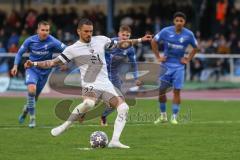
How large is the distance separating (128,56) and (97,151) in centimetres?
633

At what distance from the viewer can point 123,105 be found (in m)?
14.3

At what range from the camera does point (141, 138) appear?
15883 mm

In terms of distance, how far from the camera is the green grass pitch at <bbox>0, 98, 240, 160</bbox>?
1330 cm

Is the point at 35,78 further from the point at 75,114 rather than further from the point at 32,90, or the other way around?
the point at 75,114

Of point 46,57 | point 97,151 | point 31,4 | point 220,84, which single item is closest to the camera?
point 97,151

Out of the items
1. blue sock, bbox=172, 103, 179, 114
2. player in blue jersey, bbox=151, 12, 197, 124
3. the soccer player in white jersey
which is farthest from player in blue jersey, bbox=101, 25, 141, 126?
the soccer player in white jersey

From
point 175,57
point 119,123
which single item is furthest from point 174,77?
point 119,123

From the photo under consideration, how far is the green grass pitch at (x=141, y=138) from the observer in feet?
43.6

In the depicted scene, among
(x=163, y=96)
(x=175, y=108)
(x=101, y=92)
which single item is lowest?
(x=175, y=108)

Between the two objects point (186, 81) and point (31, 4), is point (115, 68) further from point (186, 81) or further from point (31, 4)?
point (31, 4)

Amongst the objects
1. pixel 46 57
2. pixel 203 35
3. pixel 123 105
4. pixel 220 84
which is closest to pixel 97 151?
pixel 123 105

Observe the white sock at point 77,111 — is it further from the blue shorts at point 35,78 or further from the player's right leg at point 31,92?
the blue shorts at point 35,78

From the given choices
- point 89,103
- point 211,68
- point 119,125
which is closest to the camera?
point 119,125

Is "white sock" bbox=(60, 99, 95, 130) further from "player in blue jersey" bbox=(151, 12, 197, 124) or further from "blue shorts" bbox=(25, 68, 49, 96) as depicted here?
"player in blue jersey" bbox=(151, 12, 197, 124)
